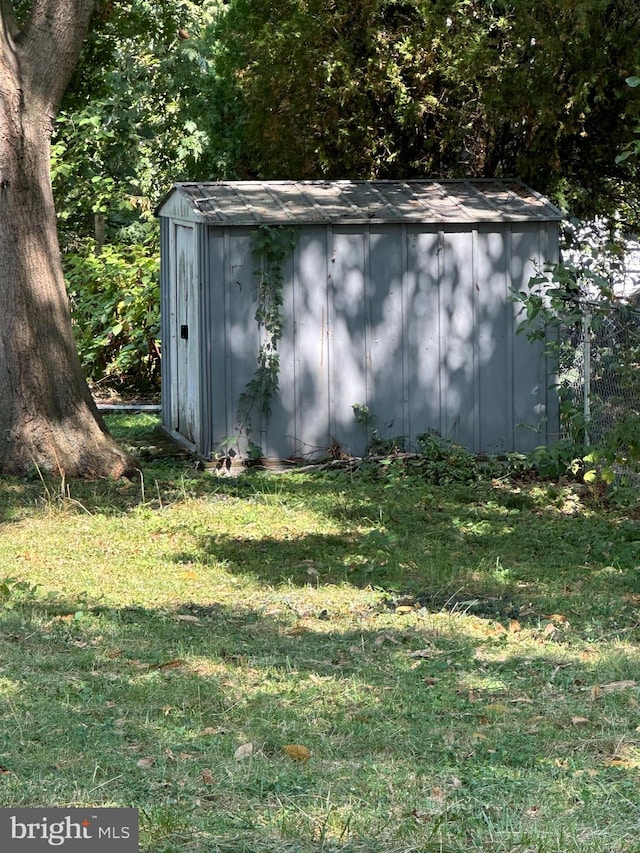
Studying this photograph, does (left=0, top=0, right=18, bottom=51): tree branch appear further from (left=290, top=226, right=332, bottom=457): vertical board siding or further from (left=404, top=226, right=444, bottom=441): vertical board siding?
(left=404, top=226, right=444, bottom=441): vertical board siding

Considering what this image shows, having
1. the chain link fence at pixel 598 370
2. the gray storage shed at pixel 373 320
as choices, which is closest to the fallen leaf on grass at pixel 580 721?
the chain link fence at pixel 598 370

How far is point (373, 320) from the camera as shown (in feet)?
38.0

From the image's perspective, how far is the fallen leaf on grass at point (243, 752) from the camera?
14.8 feet

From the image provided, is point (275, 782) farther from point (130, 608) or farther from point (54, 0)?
point (54, 0)

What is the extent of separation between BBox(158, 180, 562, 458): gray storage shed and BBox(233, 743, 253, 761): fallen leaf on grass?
22.3 ft

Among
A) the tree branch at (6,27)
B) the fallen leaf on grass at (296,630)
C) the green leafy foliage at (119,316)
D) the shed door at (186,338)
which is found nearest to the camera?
the fallen leaf on grass at (296,630)

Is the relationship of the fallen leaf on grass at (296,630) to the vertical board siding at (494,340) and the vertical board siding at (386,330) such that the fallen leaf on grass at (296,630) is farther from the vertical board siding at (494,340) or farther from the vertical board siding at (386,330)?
the vertical board siding at (494,340)

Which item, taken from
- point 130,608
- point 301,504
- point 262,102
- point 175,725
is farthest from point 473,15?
point 175,725

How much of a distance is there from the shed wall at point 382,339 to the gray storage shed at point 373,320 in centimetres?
1

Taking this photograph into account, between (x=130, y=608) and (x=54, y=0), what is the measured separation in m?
6.01

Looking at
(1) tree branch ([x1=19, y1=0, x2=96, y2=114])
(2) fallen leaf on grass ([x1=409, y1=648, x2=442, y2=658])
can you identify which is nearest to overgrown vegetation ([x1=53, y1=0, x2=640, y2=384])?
(1) tree branch ([x1=19, y1=0, x2=96, y2=114])

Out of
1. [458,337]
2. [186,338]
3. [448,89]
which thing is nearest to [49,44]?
[186,338]

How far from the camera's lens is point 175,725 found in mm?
4906
